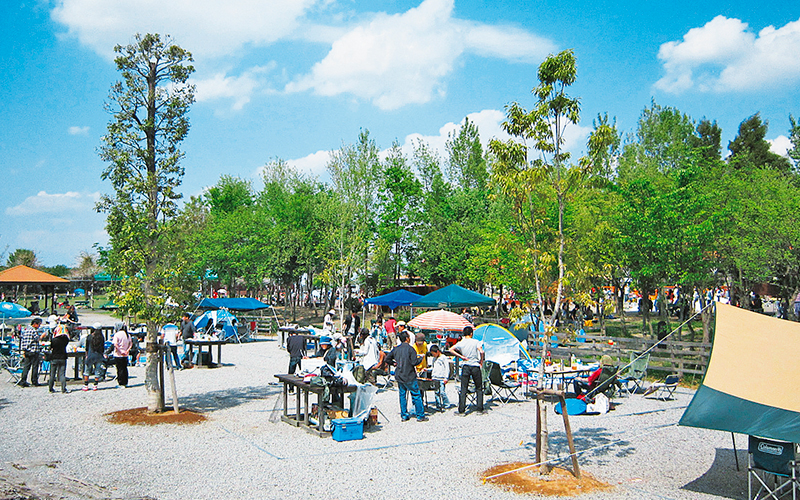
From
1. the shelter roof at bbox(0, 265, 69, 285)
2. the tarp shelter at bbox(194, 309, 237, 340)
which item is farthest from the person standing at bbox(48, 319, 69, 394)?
the shelter roof at bbox(0, 265, 69, 285)

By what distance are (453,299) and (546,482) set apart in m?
16.1

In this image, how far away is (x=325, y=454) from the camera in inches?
327

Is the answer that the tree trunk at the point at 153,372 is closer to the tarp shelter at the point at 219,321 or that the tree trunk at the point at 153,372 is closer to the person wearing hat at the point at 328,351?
the person wearing hat at the point at 328,351

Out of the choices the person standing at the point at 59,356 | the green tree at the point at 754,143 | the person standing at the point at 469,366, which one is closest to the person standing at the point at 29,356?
the person standing at the point at 59,356

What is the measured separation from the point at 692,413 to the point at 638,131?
40.6m

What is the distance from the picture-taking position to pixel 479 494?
664cm

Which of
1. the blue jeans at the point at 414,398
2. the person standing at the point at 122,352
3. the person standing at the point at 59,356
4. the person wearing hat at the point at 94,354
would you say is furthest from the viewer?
the person wearing hat at the point at 94,354

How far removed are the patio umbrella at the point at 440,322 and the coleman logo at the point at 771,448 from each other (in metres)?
12.1

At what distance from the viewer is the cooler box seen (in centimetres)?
909

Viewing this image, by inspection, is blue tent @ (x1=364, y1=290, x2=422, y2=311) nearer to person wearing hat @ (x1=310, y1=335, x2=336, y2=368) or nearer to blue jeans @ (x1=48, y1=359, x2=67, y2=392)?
person wearing hat @ (x1=310, y1=335, x2=336, y2=368)

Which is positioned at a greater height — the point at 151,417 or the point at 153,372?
the point at 153,372

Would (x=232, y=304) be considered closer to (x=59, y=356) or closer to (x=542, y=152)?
(x=59, y=356)

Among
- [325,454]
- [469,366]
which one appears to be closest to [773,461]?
[325,454]

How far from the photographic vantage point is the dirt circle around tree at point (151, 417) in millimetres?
10250
